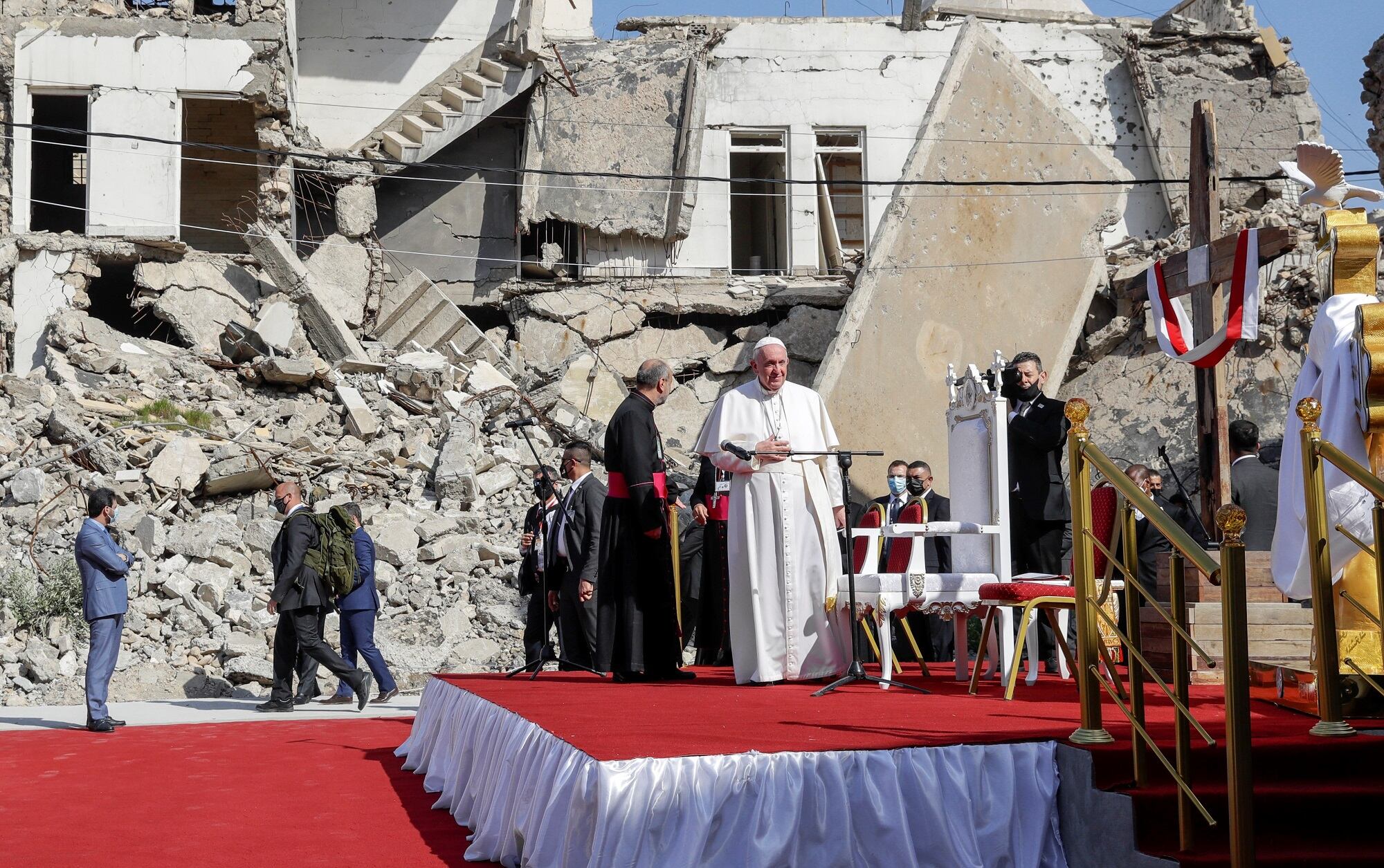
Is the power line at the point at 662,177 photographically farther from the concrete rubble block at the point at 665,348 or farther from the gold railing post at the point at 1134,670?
the gold railing post at the point at 1134,670

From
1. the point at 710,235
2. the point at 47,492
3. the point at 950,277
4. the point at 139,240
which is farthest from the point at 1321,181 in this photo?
the point at 139,240

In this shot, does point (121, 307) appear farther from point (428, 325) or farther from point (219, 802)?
point (219, 802)

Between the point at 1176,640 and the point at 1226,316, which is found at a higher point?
the point at 1226,316

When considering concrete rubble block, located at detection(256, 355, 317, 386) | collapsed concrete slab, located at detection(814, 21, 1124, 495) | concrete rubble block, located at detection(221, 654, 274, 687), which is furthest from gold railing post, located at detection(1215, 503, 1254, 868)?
concrete rubble block, located at detection(256, 355, 317, 386)

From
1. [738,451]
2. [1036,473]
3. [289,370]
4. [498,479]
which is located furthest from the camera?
[289,370]

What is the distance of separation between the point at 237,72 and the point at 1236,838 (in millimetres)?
19416

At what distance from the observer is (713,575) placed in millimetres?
9938

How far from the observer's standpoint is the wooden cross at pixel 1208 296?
29.6 feet

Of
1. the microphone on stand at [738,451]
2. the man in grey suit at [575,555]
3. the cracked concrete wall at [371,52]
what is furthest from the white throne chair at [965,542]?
the cracked concrete wall at [371,52]

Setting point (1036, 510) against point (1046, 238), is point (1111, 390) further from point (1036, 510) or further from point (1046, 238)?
point (1036, 510)

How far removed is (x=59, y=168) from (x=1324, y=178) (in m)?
21.8

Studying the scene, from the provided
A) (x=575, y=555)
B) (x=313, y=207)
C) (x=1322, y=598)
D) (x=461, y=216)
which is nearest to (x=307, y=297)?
(x=313, y=207)

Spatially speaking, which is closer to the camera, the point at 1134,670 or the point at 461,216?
the point at 1134,670

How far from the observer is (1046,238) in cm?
1697
